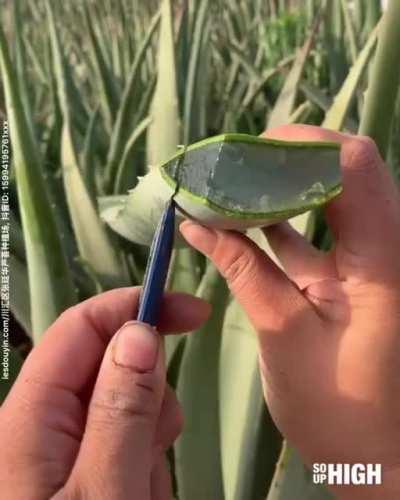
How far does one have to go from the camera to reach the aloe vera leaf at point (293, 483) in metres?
0.36

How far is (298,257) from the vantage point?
34 cm

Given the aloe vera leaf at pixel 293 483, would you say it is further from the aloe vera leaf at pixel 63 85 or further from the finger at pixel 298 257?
the aloe vera leaf at pixel 63 85

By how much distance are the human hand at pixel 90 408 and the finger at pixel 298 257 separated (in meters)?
0.06

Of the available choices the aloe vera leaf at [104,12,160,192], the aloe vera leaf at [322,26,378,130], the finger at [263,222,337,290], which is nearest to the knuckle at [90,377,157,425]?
the finger at [263,222,337,290]

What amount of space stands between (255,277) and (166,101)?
30 cm

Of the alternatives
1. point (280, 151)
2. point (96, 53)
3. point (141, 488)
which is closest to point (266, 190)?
point (280, 151)

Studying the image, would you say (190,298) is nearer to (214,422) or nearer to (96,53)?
(214,422)

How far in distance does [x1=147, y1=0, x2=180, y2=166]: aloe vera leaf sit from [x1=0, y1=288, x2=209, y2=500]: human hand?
26 cm

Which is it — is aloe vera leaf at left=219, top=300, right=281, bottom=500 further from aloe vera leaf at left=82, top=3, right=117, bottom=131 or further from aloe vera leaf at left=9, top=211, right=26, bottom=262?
aloe vera leaf at left=82, top=3, right=117, bottom=131

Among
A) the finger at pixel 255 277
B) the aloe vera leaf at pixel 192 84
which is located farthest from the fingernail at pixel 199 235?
the aloe vera leaf at pixel 192 84

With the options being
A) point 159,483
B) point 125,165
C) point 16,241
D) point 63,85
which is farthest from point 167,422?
point 63,85

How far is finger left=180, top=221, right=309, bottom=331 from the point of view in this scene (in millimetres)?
294

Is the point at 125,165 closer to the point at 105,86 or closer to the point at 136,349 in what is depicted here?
the point at 105,86

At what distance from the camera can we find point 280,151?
0.23 m
